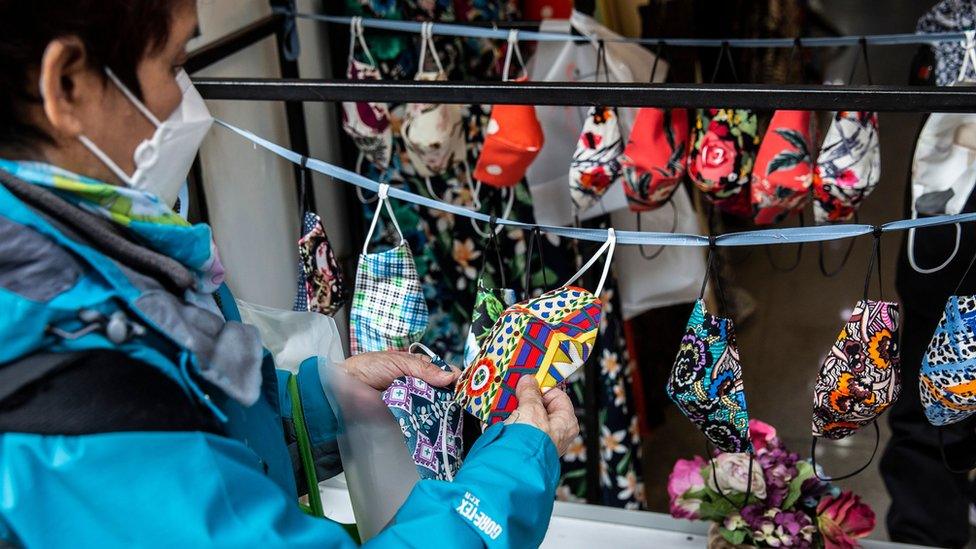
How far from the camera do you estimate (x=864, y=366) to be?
1202mm

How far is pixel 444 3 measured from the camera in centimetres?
214

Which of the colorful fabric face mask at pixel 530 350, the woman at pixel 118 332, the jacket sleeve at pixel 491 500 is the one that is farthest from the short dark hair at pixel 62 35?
the colorful fabric face mask at pixel 530 350

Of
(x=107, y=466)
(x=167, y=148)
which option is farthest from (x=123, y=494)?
(x=167, y=148)

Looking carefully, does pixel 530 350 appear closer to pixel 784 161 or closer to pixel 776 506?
pixel 776 506

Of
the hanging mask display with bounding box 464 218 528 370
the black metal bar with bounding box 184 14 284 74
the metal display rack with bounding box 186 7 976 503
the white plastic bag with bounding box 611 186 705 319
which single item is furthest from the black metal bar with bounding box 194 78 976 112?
the white plastic bag with bounding box 611 186 705 319

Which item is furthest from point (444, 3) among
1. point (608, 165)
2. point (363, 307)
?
point (363, 307)

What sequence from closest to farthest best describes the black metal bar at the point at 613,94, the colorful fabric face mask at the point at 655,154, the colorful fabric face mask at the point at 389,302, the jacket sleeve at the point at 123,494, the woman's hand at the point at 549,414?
the jacket sleeve at the point at 123,494, the woman's hand at the point at 549,414, the black metal bar at the point at 613,94, the colorful fabric face mask at the point at 389,302, the colorful fabric face mask at the point at 655,154

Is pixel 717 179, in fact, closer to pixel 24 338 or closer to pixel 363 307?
pixel 363 307

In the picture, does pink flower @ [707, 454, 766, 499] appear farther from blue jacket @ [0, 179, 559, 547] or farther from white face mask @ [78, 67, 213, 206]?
white face mask @ [78, 67, 213, 206]

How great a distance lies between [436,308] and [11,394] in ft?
5.27

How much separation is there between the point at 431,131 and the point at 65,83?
1227 mm

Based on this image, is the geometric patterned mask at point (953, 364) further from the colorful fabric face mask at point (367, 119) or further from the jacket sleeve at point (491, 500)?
the colorful fabric face mask at point (367, 119)

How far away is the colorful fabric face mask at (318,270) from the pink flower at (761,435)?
2.40ft

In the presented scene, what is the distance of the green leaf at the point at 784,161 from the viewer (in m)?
1.67
